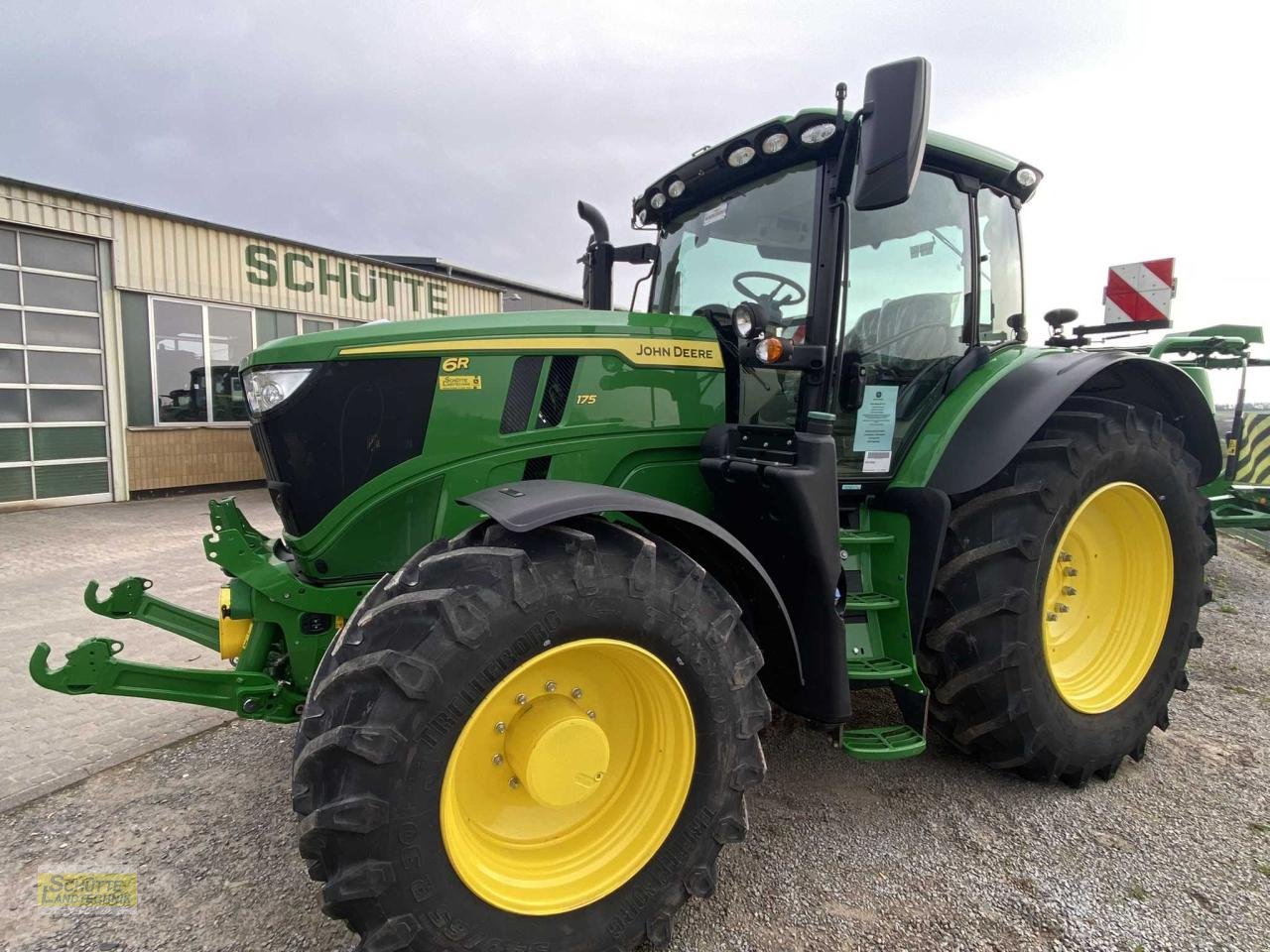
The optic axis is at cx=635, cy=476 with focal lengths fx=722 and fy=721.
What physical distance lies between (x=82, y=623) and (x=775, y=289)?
15.9 feet

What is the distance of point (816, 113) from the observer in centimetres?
247

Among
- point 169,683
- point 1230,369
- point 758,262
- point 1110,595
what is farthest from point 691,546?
point 1230,369

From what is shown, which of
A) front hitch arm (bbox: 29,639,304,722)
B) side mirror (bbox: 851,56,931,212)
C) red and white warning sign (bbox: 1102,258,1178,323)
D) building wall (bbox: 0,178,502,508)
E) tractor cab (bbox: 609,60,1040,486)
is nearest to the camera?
side mirror (bbox: 851,56,931,212)

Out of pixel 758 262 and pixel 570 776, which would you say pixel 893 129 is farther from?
pixel 570 776

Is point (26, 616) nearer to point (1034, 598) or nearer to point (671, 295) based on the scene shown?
point (671, 295)

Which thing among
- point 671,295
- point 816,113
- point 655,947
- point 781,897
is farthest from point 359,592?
point 816,113

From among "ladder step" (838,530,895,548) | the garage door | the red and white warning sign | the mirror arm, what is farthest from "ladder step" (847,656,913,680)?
the garage door

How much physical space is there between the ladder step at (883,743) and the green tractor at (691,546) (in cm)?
2

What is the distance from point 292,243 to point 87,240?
267cm

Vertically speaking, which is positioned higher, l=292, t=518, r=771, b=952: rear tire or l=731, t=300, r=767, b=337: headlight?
l=731, t=300, r=767, b=337: headlight

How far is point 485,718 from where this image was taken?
1912mm

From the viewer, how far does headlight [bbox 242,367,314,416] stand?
7.46ft

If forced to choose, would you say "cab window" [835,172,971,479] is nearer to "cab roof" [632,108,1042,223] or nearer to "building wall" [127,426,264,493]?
"cab roof" [632,108,1042,223]

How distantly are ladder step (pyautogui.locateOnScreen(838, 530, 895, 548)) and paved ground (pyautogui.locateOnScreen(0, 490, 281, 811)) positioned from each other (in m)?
2.98
